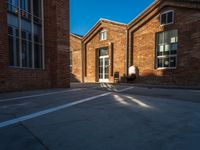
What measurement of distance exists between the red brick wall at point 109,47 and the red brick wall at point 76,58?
810 millimetres

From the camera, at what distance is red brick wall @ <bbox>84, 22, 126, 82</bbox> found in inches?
566

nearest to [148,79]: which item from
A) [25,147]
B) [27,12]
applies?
[27,12]

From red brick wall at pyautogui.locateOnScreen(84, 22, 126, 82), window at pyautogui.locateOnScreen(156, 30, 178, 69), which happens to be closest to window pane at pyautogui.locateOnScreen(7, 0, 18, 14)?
red brick wall at pyautogui.locateOnScreen(84, 22, 126, 82)

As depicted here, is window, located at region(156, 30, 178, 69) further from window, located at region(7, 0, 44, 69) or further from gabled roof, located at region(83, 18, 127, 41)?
window, located at region(7, 0, 44, 69)

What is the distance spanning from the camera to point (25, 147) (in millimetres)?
1765

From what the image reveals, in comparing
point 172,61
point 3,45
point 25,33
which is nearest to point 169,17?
point 172,61

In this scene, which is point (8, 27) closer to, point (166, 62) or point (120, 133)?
point (120, 133)

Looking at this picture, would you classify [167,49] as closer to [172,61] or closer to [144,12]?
[172,61]

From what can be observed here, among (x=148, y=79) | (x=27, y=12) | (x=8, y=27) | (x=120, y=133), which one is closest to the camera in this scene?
(x=120, y=133)

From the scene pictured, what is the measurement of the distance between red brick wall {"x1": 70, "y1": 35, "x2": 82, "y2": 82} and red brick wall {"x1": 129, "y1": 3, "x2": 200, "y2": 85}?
6.23 m

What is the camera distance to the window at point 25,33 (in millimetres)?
6548

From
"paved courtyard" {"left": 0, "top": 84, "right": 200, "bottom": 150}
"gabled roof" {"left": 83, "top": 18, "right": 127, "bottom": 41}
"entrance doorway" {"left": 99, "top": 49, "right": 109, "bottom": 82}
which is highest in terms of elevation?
"gabled roof" {"left": 83, "top": 18, "right": 127, "bottom": 41}

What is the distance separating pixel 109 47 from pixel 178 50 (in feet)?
19.5

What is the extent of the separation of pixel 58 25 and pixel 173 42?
7868mm
